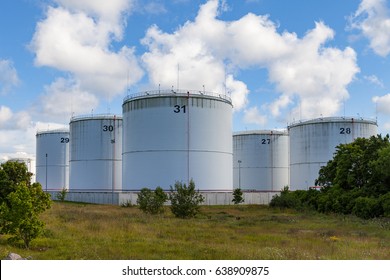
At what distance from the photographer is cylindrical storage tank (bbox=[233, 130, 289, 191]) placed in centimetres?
9050

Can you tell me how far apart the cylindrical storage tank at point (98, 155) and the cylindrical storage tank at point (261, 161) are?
25.7m

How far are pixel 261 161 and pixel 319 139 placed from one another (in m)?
17.6

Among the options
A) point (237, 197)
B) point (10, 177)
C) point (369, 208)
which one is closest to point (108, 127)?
point (237, 197)

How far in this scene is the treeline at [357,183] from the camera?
41.1m

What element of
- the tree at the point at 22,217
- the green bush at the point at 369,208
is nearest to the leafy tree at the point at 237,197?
the green bush at the point at 369,208

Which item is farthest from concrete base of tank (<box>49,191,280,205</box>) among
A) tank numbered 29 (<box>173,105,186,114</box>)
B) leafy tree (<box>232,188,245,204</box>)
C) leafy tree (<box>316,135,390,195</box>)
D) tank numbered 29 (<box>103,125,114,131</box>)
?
leafy tree (<box>316,135,390,195</box>)

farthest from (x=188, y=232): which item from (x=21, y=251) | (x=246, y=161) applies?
→ (x=246, y=161)

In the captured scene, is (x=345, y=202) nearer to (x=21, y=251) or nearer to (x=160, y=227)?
(x=160, y=227)

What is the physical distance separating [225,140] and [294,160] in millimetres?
18116

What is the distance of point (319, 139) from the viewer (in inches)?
2955

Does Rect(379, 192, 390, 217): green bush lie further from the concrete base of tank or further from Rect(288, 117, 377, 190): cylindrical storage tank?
Rect(288, 117, 377, 190): cylindrical storage tank

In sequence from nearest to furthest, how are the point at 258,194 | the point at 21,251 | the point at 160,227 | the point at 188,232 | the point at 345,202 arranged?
the point at 21,251 → the point at 188,232 → the point at 160,227 → the point at 345,202 → the point at 258,194

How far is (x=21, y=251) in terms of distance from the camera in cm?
2061

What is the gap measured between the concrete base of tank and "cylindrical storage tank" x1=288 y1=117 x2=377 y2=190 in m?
7.95
